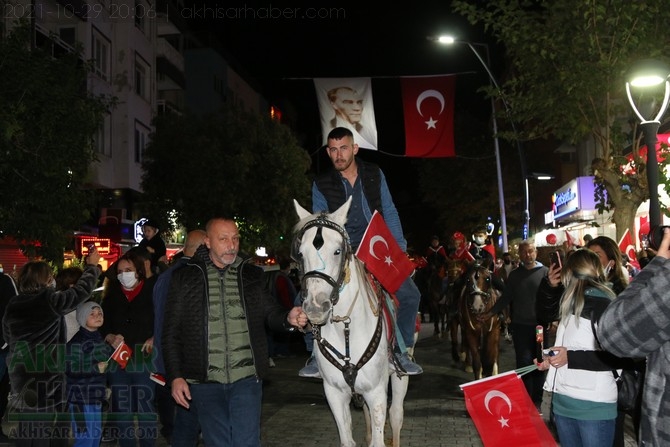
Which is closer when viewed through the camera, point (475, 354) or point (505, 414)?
point (505, 414)

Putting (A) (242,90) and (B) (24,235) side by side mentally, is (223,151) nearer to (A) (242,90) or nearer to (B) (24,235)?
(B) (24,235)

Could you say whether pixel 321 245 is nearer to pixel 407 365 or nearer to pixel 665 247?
pixel 407 365

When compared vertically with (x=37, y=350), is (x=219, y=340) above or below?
above

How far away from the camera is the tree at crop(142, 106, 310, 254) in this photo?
34844 millimetres

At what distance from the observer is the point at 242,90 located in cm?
6581

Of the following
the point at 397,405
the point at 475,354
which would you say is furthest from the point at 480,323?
the point at 397,405

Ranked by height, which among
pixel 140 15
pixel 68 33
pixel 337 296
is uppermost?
pixel 140 15

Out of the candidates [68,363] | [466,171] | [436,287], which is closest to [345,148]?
[68,363]

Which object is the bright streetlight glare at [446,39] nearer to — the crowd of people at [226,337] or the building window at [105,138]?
the building window at [105,138]

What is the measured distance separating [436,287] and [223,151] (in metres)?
18.0

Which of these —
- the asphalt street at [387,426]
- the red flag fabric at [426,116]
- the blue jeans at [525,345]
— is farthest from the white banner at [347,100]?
the blue jeans at [525,345]

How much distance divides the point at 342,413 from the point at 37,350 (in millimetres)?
3032

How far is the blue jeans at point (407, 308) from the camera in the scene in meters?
7.34

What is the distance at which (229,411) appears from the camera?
18.2 ft
